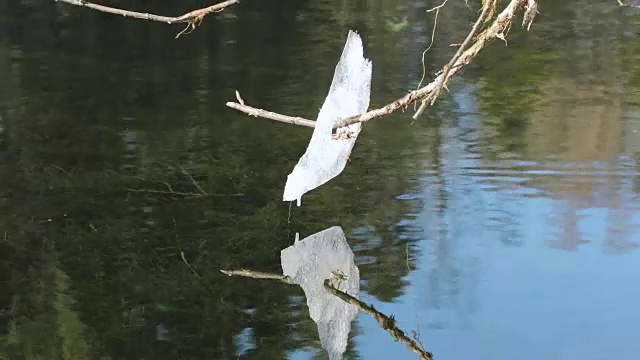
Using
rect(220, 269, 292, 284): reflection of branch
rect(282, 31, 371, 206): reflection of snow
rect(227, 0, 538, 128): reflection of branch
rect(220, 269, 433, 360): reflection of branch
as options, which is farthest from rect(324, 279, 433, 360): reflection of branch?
rect(227, 0, 538, 128): reflection of branch

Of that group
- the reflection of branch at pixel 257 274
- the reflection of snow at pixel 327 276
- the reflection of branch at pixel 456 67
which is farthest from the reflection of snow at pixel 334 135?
the reflection of branch at pixel 257 274

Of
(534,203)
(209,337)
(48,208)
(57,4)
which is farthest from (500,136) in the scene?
(57,4)

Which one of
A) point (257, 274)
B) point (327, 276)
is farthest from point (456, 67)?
point (257, 274)

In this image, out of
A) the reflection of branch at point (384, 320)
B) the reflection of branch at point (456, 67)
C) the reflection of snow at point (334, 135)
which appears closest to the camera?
the reflection of branch at point (456, 67)

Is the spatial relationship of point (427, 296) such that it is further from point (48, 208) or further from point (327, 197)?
point (48, 208)

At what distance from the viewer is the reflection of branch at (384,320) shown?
413cm

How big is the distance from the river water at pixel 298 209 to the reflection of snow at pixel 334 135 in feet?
2.36

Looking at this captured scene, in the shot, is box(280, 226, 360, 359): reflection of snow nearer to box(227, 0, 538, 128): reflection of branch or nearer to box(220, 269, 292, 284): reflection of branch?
box(220, 269, 292, 284): reflection of branch

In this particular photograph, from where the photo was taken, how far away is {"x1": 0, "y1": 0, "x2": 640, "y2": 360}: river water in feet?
14.4

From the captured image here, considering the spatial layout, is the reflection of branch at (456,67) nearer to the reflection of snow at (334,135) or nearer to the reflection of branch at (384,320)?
the reflection of snow at (334,135)

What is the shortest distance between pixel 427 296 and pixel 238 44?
710cm

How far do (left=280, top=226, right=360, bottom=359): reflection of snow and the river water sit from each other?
5 cm

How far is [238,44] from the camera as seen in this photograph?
11375 mm

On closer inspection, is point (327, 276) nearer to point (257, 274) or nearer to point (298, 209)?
point (257, 274)
